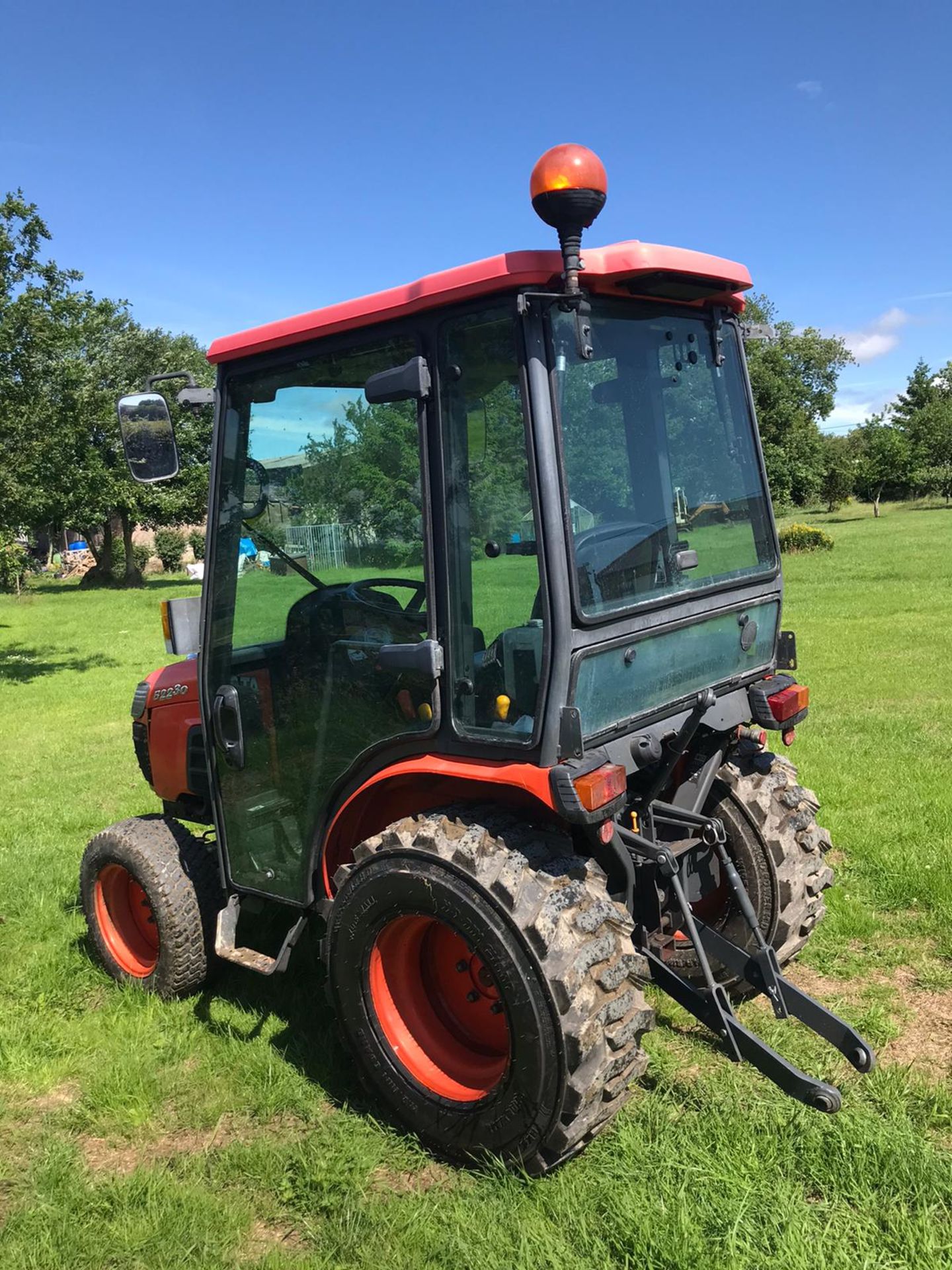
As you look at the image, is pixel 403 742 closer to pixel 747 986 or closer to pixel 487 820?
pixel 487 820

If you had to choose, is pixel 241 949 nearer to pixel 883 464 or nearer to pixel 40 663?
pixel 40 663

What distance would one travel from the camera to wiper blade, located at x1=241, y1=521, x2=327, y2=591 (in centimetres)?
328

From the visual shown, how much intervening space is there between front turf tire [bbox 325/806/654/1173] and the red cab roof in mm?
1463

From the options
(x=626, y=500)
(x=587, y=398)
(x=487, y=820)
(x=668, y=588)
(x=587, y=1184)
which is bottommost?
(x=587, y=1184)

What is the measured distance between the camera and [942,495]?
4981 centimetres

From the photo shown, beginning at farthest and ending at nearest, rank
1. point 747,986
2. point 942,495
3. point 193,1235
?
point 942,495
point 747,986
point 193,1235

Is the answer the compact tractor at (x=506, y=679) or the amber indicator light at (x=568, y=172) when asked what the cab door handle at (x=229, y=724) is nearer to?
the compact tractor at (x=506, y=679)

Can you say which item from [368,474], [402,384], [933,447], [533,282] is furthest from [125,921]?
→ [933,447]

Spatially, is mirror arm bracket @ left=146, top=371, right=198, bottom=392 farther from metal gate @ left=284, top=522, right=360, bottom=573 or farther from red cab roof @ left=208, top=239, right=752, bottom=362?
metal gate @ left=284, top=522, right=360, bottom=573

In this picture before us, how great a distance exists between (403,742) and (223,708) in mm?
890

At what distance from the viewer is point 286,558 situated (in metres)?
3.37

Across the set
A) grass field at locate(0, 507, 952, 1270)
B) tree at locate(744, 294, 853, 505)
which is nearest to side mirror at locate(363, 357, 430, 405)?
grass field at locate(0, 507, 952, 1270)

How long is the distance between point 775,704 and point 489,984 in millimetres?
1431

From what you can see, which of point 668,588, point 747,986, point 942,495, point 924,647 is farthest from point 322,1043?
point 942,495
